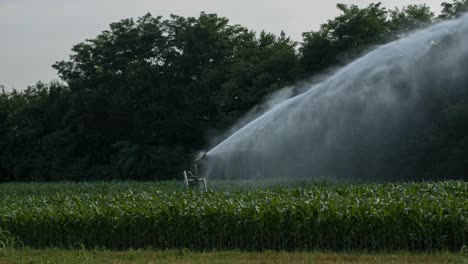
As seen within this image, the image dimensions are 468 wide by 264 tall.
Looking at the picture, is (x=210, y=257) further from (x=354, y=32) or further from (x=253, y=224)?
(x=354, y=32)

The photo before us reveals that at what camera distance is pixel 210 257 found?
38.6 ft

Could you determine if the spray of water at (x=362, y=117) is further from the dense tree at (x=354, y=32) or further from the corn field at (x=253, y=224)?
the corn field at (x=253, y=224)

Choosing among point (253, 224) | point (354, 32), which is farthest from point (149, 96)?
point (253, 224)

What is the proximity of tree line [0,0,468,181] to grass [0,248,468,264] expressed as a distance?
81.6 ft

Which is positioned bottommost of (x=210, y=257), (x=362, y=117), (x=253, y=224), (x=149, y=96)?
(x=210, y=257)

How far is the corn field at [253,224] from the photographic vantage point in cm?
1230

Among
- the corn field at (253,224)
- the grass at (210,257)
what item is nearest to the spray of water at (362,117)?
the corn field at (253,224)

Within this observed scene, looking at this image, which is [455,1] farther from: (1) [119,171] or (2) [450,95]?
(1) [119,171]

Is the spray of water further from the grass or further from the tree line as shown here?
Result: the grass

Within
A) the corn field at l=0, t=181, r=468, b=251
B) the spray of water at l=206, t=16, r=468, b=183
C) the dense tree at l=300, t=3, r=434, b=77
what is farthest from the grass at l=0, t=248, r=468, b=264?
the dense tree at l=300, t=3, r=434, b=77

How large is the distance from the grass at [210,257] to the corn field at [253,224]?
78 centimetres

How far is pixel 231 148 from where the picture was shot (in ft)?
63.9

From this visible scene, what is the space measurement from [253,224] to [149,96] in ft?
114

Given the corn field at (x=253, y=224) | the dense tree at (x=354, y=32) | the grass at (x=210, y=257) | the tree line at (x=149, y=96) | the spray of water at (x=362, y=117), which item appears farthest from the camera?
the tree line at (x=149, y=96)
